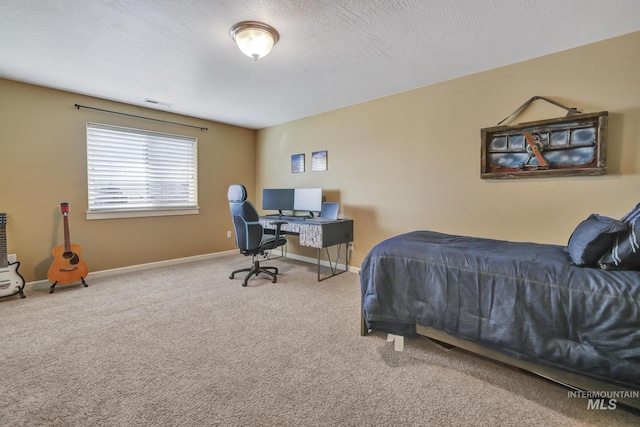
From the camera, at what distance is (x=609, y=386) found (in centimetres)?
133

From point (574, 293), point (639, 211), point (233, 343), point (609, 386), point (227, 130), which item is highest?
point (227, 130)

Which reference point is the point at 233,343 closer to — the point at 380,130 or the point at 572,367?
the point at 572,367

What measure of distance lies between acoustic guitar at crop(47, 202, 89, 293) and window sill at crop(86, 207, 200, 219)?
35cm

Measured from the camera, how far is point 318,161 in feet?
14.0

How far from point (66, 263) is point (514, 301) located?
428 cm

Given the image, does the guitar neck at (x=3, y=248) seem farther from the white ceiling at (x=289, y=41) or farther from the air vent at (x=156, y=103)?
the air vent at (x=156, y=103)

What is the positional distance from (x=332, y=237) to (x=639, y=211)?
259 centimetres

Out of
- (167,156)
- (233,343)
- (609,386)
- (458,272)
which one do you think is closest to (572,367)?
(609,386)

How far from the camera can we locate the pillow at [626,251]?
131 centimetres

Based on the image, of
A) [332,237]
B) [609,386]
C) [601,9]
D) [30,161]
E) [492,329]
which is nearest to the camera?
[609,386]

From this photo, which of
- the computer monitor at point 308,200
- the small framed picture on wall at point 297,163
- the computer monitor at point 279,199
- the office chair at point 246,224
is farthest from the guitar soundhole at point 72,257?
the small framed picture on wall at point 297,163

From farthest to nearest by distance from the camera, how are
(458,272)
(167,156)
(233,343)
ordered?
(167,156) → (233,343) → (458,272)

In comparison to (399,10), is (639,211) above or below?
below

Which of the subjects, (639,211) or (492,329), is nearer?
(639,211)
